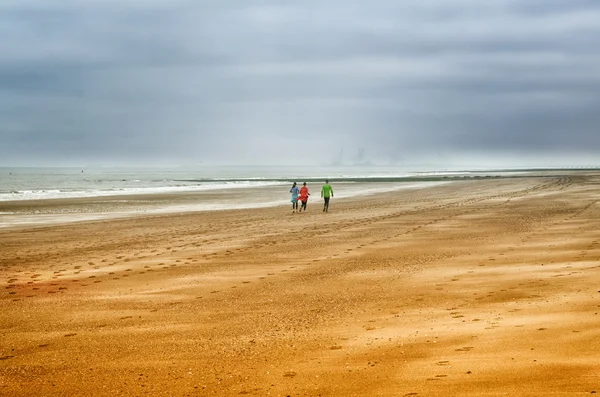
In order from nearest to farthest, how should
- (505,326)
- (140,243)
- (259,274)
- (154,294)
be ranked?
(505,326)
(154,294)
(259,274)
(140,243)

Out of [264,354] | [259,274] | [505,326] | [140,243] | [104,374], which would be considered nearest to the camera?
[104,374]

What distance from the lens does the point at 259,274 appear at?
15.3m

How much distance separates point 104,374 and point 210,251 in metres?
12.7

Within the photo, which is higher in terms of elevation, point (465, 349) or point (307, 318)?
point (465, 349)

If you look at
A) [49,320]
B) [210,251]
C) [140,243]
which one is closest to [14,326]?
[49,320]

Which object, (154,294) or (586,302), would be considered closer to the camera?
(586,302)

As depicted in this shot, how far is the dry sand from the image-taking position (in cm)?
705

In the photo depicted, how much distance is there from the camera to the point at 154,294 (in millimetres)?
12930

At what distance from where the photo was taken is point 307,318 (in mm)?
10258

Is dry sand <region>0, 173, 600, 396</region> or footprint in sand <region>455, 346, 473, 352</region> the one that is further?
footprint in sand <region>455, 346, 473, 352</region>

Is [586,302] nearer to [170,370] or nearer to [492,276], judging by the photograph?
[492,276]

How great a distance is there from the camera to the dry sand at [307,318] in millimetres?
7055

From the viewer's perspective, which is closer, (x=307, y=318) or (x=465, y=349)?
(x=465, y=349)

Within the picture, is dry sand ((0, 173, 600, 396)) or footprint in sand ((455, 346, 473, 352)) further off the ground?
footprint in sand ((455, 346, 473, 352))
